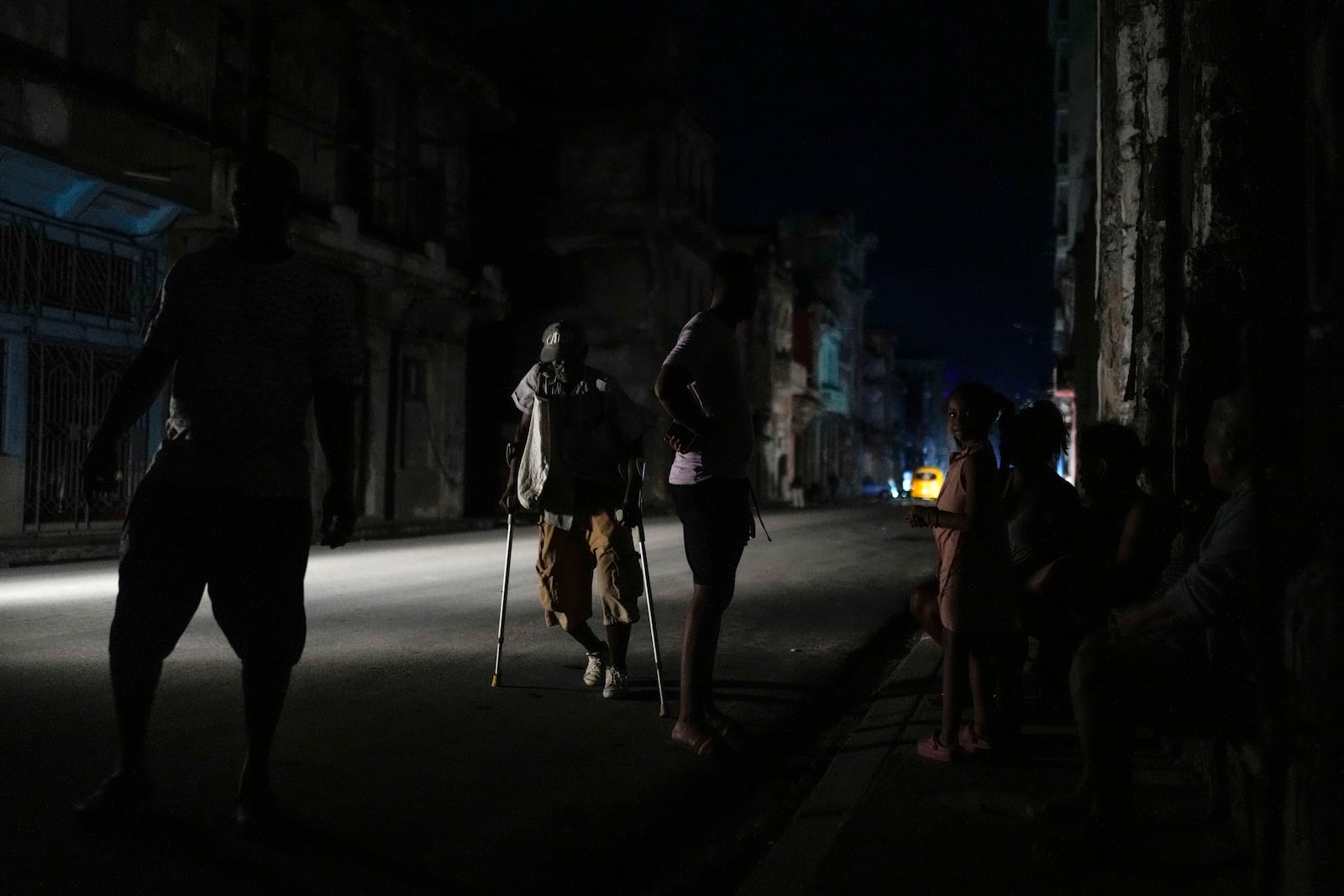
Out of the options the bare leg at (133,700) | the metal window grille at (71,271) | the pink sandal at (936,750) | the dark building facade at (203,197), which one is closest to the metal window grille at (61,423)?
the dark building facade at (203,197)

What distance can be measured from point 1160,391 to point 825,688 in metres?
2.29

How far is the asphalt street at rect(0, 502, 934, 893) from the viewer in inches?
128

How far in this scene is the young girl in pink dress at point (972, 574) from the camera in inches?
184

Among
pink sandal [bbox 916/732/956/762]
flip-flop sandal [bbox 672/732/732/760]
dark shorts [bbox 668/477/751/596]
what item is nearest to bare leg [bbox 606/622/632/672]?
dark shorts [bbox 668/477/751/596]

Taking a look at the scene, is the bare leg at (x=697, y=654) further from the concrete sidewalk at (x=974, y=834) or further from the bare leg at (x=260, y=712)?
the bare leg at (x=260, y=712)


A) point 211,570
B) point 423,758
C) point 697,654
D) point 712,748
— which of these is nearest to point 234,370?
point 211,570

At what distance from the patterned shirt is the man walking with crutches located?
2.27 meters

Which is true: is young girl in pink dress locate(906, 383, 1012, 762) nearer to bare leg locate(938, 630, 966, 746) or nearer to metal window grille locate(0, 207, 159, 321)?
bare leg locate(938, 630, 966, 746)

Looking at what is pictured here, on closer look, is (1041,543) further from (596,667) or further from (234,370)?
(234,370)

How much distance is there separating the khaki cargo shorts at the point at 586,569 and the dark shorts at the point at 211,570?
7.88 ft

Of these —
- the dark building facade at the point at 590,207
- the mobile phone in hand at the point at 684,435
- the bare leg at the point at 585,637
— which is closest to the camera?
the mobile phone in hand at the point at 684,435

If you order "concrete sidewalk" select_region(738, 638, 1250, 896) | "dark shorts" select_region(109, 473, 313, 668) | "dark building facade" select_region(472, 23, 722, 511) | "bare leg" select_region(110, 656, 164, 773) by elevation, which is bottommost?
"concrete sidewalk" select_region(738, 638, 1250, 896)

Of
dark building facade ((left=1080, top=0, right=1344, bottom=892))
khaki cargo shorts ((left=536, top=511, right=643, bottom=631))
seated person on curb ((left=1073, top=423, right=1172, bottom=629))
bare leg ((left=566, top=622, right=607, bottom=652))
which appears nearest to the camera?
dark building facade ((left=1080, top=0, right=1344, bottom=892))

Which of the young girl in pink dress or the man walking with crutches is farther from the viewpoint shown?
the man walking with crutches
